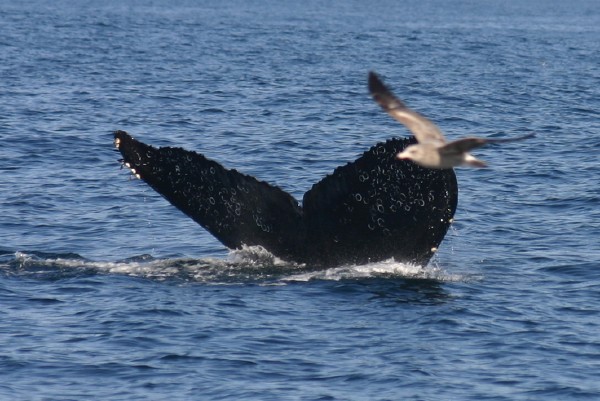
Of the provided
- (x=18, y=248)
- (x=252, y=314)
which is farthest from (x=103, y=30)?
(x=252, y=314)

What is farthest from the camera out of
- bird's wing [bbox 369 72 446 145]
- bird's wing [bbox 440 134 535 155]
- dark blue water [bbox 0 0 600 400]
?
dark blue water [bbox 0 0 600 400]

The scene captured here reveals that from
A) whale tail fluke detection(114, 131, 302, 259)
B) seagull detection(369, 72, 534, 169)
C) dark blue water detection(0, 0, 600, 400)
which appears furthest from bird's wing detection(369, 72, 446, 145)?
whale tail fluke detection(114, 131, 302, 259)

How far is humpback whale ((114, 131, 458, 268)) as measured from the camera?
1395 cm

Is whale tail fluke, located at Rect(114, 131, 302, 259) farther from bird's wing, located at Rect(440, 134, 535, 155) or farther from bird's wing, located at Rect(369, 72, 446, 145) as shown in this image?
bird's wing, located at Rect(440, 134, 535, 155)

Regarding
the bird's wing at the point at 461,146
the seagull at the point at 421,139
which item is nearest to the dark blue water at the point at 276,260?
the seagull at the point at 421,139

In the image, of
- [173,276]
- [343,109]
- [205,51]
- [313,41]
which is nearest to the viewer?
[173,276]

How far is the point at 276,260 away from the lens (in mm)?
15328

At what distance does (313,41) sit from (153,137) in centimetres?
3179

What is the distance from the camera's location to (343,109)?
3369 centimetres

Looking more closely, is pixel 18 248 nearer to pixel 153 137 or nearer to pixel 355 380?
pixel 355 380

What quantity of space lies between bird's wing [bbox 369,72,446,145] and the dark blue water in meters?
2.28

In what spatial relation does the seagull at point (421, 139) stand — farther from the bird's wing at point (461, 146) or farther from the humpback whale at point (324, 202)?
the humpback whale at point (324, 202)

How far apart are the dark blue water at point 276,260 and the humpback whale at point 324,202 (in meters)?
0.59

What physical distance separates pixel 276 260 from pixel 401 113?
3857 mm
